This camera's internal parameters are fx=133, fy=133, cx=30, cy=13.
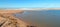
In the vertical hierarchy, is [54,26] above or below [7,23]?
below

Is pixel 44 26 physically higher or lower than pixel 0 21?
lower

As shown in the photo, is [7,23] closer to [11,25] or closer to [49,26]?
[11,25]

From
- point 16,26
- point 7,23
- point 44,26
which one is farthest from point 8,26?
point 44,26

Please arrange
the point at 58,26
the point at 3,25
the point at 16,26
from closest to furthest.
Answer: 1. the point at 3,25
2. the point at 16,26
3. the point at 58,26

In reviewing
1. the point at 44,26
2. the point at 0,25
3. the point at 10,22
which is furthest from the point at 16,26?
the point at 44,26

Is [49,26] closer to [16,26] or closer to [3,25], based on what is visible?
[16,26]

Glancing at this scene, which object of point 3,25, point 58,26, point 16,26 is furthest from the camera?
point 58,26

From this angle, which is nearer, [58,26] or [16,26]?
[16,26]

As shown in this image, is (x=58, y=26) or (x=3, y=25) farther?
(x=58, y=26)
